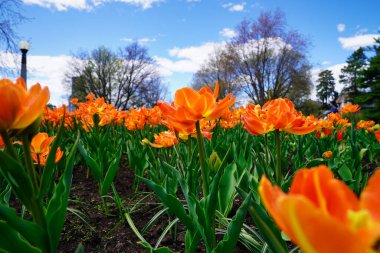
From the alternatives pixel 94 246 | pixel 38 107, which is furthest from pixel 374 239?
pixel 94 246

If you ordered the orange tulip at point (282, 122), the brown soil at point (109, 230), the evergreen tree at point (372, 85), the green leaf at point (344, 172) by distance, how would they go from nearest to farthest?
the orange tulip at point (282, 122) < the brown soil at point (109, 230) < the green leaf at point (344, 172) < the evergreen tree at point (372, 85)

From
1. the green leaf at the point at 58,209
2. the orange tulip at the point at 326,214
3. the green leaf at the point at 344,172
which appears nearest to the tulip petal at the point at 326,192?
the orange tulip at the point at 326,214

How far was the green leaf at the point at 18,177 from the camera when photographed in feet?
2.28

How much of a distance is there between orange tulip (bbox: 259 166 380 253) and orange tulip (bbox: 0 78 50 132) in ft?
1.73

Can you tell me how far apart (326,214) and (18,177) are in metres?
0.68

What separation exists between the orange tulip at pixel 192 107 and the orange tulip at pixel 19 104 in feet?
1.53

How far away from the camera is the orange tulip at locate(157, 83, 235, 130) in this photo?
1079mm

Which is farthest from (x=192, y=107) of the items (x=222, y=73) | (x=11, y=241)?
(x=222, y=73)

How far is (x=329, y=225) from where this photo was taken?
0.24m

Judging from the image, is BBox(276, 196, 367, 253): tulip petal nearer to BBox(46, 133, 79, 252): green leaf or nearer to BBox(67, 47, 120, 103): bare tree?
BBox(46, 133, 79, 252): green leaf

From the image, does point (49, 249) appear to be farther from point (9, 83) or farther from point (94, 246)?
point (94, 246)

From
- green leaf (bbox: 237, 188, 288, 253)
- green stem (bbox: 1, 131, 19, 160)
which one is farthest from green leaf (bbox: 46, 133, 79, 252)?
green leaf (bbox: 237, 188, 288, 253)

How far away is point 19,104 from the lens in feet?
2.16

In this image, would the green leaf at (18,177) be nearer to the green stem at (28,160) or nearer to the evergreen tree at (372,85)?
the green stem at (28,160)
